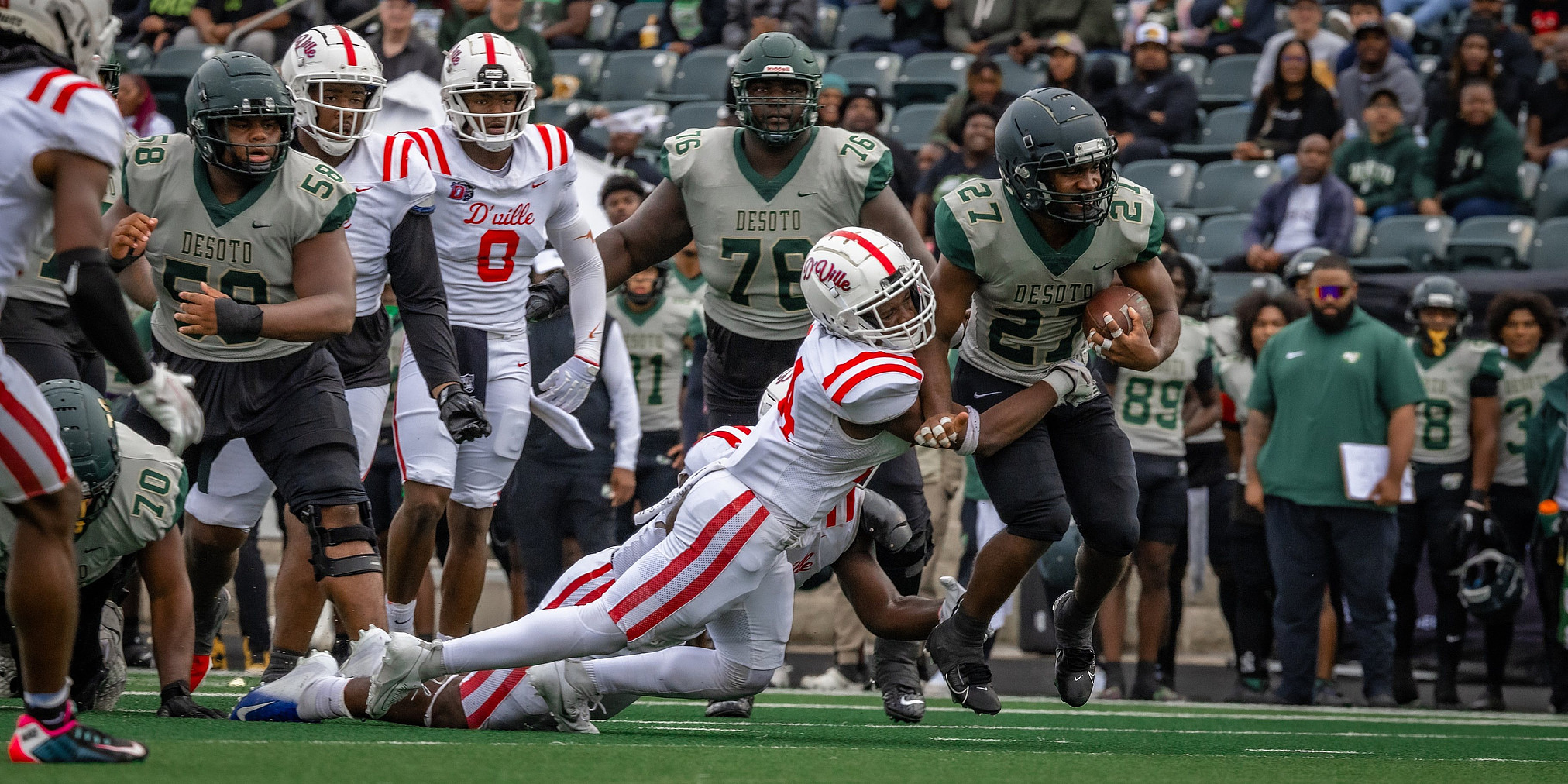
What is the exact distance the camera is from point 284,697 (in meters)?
4.71

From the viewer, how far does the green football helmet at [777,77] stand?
219 inches

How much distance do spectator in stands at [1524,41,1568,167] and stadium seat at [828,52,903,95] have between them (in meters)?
4.13

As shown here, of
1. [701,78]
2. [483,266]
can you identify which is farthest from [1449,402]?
[701,78]

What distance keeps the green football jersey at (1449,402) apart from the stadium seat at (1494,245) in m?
1.40

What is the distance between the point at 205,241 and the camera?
483 cm

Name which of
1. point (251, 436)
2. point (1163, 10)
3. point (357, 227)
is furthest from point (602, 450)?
point (1163, 10)

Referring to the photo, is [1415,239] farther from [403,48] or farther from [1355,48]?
[403,48]

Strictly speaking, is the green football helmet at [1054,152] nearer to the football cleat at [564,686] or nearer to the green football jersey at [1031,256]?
the green football jersey at [1031,256]

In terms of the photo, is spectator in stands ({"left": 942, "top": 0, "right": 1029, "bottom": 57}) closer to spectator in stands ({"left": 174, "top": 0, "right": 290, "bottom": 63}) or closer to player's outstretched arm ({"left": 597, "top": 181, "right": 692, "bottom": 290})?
spectator in stands ({"left": 174, "top": 0, "right": 290, "bottom": 63})

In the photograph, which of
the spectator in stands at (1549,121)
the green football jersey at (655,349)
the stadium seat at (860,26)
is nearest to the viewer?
the green football jersey at (655,349)

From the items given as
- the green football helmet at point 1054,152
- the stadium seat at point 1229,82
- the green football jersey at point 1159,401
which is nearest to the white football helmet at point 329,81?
the green football helmet at point 1054,152

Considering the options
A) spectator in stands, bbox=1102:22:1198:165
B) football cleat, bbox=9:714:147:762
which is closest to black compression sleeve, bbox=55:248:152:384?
football cleat, bbox=9:714:147:762

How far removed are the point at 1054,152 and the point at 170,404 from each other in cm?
241

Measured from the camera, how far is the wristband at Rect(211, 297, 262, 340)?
4.55 meters
